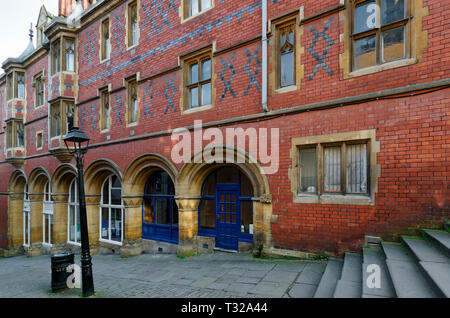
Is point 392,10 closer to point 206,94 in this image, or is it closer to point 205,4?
point 206,94

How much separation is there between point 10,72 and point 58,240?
11.5 meters

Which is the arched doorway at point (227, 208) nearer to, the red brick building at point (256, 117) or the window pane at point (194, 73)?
the red brick building at point (256, 117)

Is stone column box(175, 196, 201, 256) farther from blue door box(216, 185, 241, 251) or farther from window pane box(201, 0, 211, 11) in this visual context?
window pane box(201, 0, 211, 11)

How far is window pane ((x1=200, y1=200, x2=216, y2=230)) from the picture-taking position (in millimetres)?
8969

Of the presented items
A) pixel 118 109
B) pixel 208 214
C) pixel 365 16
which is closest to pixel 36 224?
pixel 118 109

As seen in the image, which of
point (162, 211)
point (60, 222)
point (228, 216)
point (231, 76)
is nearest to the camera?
point (231, 76)

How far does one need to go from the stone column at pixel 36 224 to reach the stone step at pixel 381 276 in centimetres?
1717

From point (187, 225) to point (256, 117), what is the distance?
4195 millimetres

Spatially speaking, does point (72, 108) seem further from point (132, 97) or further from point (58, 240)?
point (58, 240)

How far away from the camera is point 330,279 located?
4844mm

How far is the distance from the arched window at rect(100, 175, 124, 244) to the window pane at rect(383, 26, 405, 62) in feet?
34.9

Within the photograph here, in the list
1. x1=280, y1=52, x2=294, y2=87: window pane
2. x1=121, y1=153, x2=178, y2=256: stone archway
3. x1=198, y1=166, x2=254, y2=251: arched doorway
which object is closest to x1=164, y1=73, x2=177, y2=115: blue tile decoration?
x1=121, y1=153, x2=178, y2=256: stone archway

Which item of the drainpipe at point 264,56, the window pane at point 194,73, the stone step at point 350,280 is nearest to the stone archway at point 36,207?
the window pane at point 194,73
